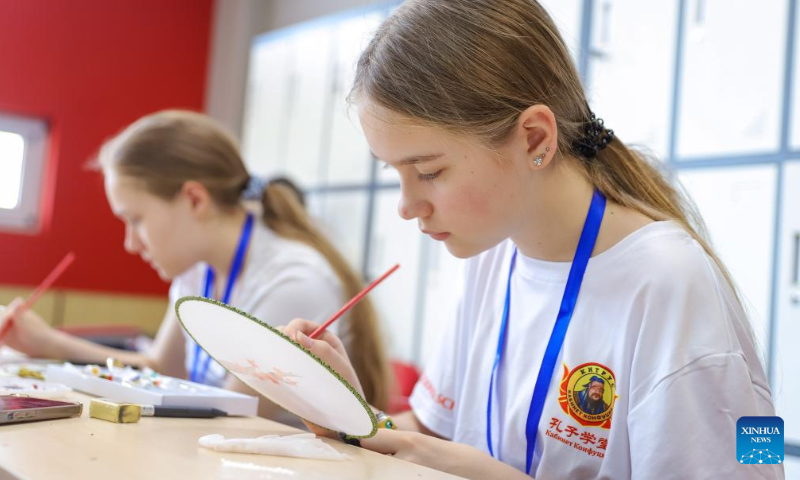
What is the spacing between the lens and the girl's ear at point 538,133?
1.01m

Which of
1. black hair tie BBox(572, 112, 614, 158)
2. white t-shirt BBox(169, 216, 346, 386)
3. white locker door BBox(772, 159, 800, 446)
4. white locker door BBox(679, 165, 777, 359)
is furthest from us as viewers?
white locker door BBox(679, 165, 777, 359)

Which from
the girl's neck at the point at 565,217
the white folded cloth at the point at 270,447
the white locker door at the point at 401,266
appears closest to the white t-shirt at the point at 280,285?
the girl's neck at the point at 565,217

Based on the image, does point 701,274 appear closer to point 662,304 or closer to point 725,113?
point 662,304

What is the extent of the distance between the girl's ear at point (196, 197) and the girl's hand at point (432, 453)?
0.99 metres

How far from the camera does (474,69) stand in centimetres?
99

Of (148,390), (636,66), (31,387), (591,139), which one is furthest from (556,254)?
(636,66)

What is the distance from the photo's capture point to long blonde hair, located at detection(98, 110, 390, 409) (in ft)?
5.79

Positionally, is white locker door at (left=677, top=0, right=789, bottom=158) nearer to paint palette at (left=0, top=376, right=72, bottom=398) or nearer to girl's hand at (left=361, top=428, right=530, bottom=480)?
girl's hand at (left=361, top=428, right=530, bottom=480)

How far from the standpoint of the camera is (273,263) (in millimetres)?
1773

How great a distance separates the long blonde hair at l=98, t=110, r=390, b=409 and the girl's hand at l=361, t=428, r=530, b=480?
795mm

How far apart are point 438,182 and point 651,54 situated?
181 centimetres

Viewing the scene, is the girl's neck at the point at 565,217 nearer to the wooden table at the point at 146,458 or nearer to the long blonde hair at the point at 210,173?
the wooden table at the point at 146,458

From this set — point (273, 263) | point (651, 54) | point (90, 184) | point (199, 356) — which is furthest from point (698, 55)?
point (90, 184)

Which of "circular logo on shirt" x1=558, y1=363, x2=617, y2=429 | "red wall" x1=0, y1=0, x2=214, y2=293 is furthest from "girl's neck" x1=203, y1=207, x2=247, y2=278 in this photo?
"red wall" x1=0, y1=0, x2=214, y2=293
